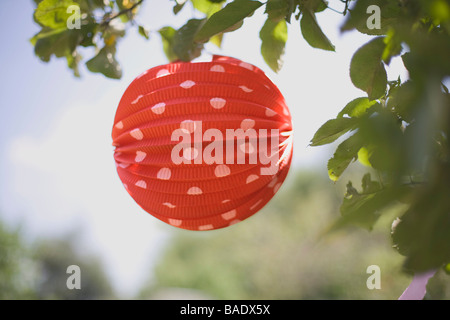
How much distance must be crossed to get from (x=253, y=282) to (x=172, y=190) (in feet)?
22.8

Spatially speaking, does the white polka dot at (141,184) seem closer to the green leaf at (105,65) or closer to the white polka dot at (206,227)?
the white polka dot at (206,227)

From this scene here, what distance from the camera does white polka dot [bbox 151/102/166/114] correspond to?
57 centimetres

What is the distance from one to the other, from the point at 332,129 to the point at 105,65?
0.44 meters

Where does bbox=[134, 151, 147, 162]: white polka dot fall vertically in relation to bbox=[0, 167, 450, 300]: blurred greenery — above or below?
above

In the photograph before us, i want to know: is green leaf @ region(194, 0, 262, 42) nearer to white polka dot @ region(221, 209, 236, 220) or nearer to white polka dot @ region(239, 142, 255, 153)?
white polka dot @ region(239, 142, 255, 153)

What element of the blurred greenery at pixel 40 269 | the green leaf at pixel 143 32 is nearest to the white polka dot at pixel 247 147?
the green leaf at pixel 143 32

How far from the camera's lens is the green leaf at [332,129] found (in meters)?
0.53

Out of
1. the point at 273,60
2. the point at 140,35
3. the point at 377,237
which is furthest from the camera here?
the point at 377,237

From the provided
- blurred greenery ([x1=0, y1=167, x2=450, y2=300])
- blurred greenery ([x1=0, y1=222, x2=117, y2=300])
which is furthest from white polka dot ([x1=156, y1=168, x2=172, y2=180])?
blurred greenery ([x1=0, y1=167, x2=450, y2=300])

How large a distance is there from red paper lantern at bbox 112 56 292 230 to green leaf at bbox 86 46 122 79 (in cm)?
12

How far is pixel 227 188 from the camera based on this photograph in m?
0.58

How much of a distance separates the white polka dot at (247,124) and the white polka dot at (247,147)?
24 millimetres
